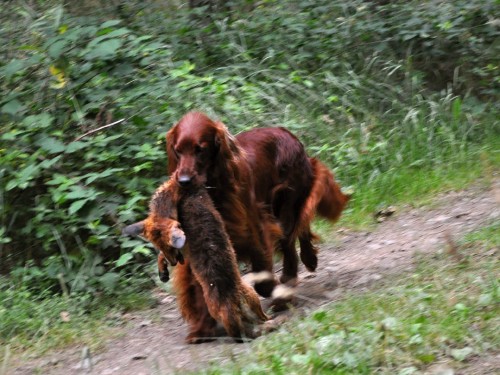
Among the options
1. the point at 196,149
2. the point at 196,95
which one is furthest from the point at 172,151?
the point at 196,95

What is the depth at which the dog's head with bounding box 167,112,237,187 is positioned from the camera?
16.6ft

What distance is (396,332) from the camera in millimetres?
4152

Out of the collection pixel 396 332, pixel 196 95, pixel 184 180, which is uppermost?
pixel 184 180

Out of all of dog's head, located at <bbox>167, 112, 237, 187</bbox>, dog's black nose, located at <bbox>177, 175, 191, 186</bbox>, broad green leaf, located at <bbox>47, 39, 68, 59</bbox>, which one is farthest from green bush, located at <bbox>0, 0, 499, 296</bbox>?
dog's black nose, located at <bbox>177, 175, 191, 186</bbox>

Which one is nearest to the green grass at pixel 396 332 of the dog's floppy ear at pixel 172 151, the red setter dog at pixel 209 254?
the red setter dog at pixel 209 254

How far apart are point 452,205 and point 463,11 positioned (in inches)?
134

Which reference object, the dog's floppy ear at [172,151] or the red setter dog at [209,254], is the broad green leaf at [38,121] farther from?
the red setter dog at [209,254]

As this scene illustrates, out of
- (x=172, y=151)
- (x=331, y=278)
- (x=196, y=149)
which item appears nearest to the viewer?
(x=196, y=149)

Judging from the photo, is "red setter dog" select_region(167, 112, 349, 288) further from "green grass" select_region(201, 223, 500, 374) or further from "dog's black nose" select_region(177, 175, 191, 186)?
"green grass" select_region(201, 223, 500, 374)

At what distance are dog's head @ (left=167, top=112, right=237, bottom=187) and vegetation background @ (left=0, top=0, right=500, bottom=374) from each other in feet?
4.48

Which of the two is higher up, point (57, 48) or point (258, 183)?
point (57, 48)

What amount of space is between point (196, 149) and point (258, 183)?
785 millimetres

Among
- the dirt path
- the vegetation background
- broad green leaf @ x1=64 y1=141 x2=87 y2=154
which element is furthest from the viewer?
broad green leaf @ x1=64 y1=141 x2=87 y2=154

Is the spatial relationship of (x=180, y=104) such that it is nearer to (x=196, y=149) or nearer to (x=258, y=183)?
(x=258, y=183)
